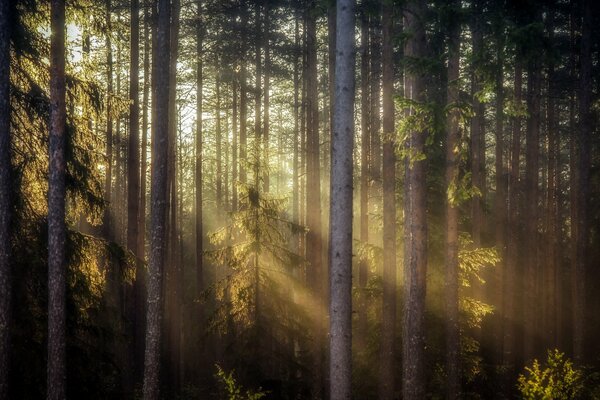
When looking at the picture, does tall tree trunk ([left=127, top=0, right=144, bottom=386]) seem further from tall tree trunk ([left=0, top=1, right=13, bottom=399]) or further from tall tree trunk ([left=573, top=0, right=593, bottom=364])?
tall tree trunk ([left=573, top=0, right=593, bottom=364])

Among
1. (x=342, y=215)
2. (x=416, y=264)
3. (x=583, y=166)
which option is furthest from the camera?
(x=583, y=166)

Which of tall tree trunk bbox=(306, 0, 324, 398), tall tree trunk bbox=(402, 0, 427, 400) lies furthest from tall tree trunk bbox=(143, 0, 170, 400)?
tall tree trunk bbox=(306, 0, 324, 398)

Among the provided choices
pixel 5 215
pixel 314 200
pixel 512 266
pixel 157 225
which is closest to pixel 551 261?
pixel 512 266

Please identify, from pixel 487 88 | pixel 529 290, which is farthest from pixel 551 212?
pixel 487 88

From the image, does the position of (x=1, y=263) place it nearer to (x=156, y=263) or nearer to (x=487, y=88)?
(x=156, y=263)

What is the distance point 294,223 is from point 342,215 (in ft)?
23.9

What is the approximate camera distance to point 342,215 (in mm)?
8664

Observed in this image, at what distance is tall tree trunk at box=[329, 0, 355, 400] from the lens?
859 cm

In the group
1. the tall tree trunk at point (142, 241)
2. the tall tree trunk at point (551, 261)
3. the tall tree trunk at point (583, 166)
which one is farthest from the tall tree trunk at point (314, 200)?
the tall tree trunk at point (551, 261)

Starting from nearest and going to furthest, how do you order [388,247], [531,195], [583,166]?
[388,247], [583,166], [531,195]

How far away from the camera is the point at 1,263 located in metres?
9.83

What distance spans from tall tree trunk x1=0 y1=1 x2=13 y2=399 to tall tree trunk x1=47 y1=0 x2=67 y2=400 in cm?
91

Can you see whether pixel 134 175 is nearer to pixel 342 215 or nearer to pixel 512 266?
pixel 342 215

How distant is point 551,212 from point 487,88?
20.4 m
